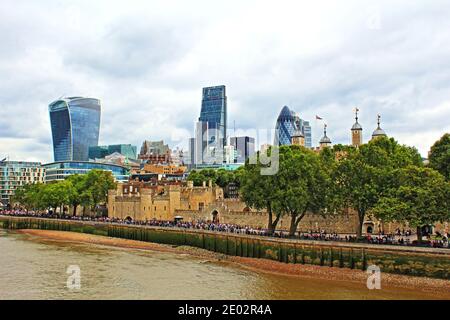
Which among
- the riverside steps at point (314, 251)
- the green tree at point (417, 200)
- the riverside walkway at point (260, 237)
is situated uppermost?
the green tree at point (417, 200)

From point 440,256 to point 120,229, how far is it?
175 feet

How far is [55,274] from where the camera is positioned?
4700 cm

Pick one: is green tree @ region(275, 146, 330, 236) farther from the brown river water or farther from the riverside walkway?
the brown river water

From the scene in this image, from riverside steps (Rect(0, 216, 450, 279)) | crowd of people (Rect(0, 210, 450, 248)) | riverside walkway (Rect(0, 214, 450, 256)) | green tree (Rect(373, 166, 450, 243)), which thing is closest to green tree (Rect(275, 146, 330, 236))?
crowd of people (Rect(0, 210, 450, 248))

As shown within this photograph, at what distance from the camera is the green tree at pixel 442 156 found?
58.2 metres

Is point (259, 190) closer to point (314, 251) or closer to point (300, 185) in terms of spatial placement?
point (300, 185)

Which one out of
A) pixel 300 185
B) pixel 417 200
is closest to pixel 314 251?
pixel 300 185

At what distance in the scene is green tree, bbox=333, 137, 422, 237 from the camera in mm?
51062

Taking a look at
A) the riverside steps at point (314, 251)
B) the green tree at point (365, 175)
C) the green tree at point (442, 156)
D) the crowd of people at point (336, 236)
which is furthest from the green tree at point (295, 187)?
the green tree at point (442, 156)

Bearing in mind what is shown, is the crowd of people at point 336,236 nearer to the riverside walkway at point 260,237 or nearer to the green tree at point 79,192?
the riverside walkway at point 260,237

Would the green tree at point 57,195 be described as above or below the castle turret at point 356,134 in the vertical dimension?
below

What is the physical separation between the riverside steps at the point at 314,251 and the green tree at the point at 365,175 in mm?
5725
